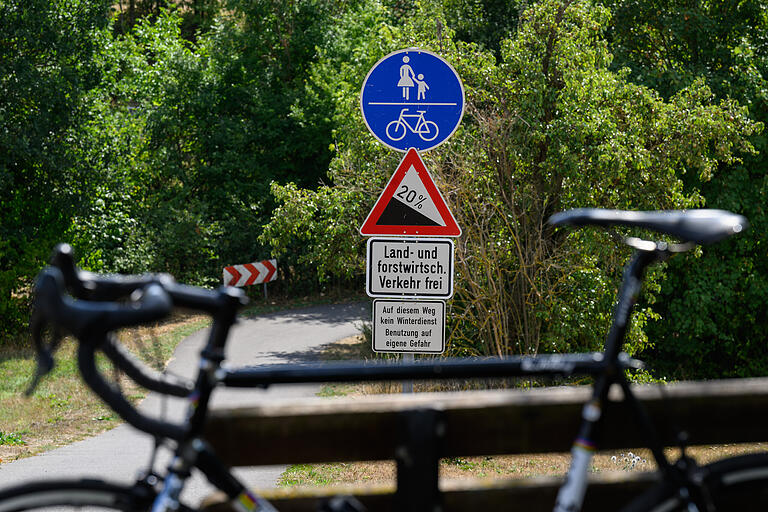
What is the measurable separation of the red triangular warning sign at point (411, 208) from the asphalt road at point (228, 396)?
1.44m

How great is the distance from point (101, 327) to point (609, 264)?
10224 millimetres

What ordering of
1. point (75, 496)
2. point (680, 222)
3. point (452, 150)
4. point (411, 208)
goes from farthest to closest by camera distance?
point (452, 150) < point (411, 208) < point (680, 222) < point (75, 496)

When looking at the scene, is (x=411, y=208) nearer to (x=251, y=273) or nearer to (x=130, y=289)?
(x=130, y=289)

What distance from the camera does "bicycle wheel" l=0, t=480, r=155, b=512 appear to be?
175 centimetres

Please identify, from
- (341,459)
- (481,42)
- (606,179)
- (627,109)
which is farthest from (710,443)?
(481,42)

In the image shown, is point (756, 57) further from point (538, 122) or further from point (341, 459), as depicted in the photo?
point (341, 459)

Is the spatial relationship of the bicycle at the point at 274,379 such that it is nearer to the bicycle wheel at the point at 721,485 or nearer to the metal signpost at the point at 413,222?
the bicycle wheel at the point at 721,485

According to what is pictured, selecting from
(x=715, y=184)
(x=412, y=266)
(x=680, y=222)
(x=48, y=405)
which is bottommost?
(x=48, y=405)

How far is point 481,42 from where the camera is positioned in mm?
21891

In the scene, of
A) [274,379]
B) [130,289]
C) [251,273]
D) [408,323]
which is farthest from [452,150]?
[251,273]

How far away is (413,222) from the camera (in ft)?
20.6

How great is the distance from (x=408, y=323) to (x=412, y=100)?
1.70 meters

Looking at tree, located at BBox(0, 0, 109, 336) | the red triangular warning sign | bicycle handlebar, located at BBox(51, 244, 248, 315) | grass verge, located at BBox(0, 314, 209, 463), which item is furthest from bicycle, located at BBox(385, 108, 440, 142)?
tree, located at BBox(0, 0, 109, 336)

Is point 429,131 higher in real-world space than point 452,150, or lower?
higher
